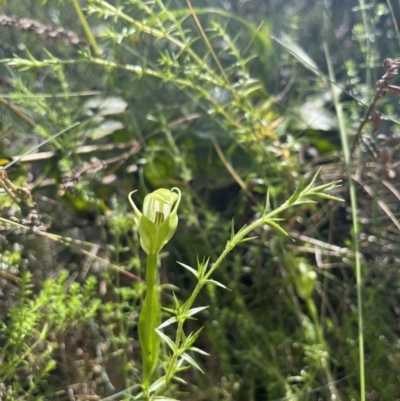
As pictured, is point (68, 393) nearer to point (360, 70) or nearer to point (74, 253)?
point (74, 253)

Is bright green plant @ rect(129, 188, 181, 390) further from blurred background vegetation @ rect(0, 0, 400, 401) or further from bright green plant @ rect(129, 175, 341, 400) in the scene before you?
blurred background vegetation @ rect(0, 0, 400, 401)

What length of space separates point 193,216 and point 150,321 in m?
0.29

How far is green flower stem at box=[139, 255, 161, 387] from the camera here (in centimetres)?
44

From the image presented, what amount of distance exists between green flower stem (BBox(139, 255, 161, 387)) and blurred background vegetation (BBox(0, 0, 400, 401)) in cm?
9

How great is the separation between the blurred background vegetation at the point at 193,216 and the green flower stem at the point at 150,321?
0.30ft

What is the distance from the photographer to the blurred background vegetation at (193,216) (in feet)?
2.01

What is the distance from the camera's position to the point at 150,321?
45 cm

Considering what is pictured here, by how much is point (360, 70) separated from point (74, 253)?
68cm

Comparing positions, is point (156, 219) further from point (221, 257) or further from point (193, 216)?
point (193, 216)

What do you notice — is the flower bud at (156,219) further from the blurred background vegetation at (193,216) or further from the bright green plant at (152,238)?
the blurred background vegetation at (193,216)

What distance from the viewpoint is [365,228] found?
774 mm

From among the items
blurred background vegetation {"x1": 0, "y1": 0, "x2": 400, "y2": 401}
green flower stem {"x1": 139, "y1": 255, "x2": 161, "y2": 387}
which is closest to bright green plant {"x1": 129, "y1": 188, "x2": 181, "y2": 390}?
green flower stem {"x1": 139, "y1": 255, "x2": 161, "y2": 387}

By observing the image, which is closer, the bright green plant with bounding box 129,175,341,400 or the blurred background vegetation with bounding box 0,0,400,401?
the bright green plant with bounding box 129,175,341,400

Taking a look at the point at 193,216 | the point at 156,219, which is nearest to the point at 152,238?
the point at 156,219
